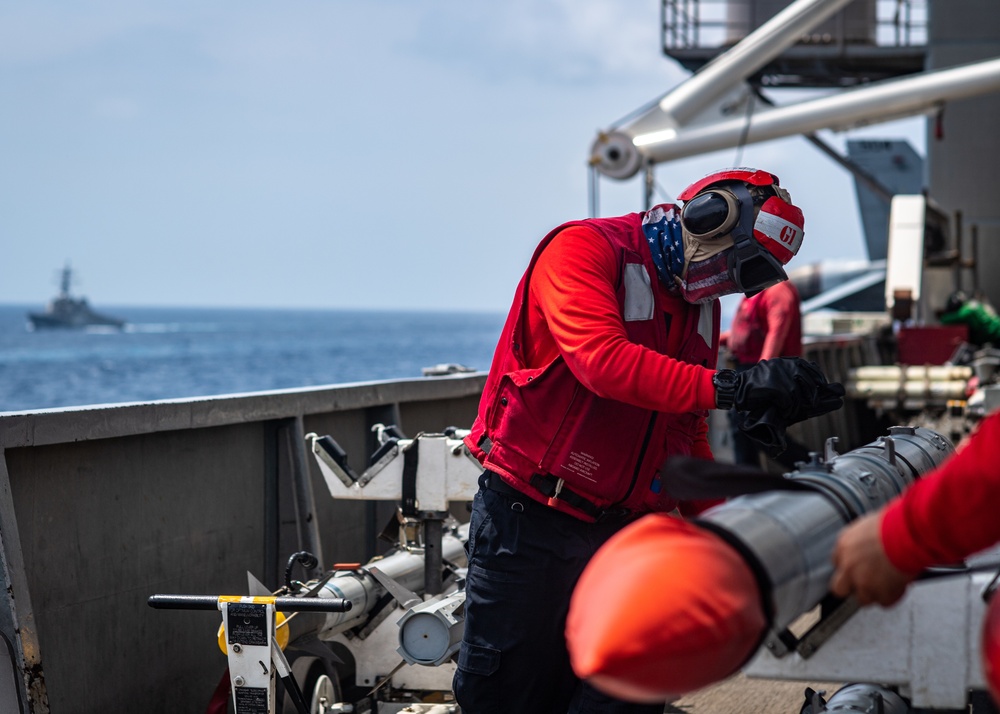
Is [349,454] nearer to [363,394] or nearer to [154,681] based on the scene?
[363,394]

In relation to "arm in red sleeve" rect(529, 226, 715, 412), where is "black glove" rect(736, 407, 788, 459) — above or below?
below

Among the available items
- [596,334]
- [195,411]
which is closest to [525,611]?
[596,334]

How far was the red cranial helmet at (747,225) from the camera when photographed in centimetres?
307

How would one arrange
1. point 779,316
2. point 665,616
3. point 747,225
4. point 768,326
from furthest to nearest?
1. point 768,326
2. point 779,316
3. point 747,225
4. point 665,616

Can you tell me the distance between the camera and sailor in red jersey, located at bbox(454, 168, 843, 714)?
309 cm

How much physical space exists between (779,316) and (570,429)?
567cm

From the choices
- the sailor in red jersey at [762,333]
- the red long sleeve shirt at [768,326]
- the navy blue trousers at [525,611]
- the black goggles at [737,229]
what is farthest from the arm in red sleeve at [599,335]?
the red long sleeve shirt at [768,326]

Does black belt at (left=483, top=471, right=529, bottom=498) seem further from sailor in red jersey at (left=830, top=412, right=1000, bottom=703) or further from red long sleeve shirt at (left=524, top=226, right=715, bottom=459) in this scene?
sailor in red jersey at (left=830, top=412, right=1000, bottom=703)

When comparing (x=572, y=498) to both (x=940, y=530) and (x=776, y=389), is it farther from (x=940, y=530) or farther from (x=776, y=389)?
(x=940, y=530)

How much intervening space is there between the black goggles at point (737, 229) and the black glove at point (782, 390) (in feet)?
1.08

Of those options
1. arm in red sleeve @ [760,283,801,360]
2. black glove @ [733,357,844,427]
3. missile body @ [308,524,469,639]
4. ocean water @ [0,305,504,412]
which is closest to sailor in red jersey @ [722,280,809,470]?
arm in red sleeve @ [760,283,801,360]

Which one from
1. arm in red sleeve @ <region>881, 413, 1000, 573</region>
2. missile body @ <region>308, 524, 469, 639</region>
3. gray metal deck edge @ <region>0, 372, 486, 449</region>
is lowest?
missile body @ <region>308, 524, 469, 639</region>

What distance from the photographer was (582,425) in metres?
3.11

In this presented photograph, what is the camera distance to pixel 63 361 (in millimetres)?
83312
